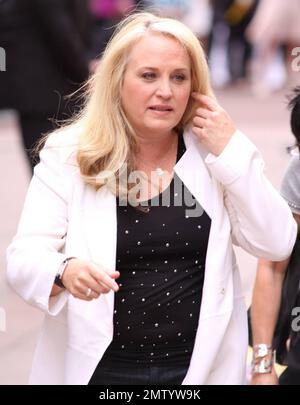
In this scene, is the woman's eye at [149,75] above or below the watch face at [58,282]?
above

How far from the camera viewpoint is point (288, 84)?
14617 mm

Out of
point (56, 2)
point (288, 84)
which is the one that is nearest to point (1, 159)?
point (56, 2)

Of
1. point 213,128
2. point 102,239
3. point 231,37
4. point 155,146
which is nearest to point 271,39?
point 231,37

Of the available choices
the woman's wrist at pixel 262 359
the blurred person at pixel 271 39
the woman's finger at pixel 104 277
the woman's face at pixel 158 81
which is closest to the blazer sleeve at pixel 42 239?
the woman's finger at pixel 104 277

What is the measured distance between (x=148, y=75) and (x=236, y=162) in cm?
36

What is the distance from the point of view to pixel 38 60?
5.84 m

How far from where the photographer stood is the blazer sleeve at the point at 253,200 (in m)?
3.09

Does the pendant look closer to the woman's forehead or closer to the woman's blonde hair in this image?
the woman's blonde hair

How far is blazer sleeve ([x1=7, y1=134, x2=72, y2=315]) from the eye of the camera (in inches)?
120

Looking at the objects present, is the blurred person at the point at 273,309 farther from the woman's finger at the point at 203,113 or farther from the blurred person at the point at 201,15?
the blurred person at the point at 201,15

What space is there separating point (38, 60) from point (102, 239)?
287cm

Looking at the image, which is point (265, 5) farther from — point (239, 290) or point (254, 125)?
point (239, 290)

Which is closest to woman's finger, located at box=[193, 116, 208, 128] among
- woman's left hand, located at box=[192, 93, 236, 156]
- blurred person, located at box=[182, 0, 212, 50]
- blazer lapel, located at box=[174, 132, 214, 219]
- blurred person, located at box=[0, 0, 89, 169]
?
woman's left hand, located at box=[192, 93, 236, 156]

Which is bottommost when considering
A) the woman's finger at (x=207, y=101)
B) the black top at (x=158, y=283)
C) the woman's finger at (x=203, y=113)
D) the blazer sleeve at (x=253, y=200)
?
the black top at (x=158, y=283)
